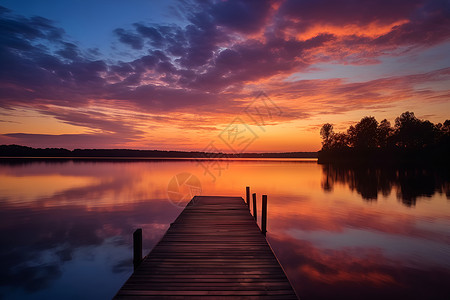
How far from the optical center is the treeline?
236ft

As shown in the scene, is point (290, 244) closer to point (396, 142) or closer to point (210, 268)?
point (210, 268)

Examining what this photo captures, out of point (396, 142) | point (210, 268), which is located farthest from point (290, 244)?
point (396, 142)

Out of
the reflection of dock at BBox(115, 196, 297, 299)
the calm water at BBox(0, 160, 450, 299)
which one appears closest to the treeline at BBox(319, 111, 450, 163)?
the calm water at BBox(0, 160, 450, 299)

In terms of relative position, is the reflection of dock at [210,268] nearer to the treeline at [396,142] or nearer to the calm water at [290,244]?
the calm water at [290,244]

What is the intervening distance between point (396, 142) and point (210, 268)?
95345 millimetres

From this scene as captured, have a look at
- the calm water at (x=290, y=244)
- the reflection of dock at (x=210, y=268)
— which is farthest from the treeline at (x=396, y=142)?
A: the reflection of dock at (x=210, y=268)

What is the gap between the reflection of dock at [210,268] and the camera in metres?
5.33

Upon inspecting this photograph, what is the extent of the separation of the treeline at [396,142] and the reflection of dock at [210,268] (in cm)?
8140

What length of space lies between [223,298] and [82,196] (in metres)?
24.2

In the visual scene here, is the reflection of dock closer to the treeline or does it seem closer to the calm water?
the calm water

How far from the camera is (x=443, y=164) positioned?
221ft

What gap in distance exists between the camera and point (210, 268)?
648 cm

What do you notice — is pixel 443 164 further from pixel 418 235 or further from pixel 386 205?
pixel 418 235

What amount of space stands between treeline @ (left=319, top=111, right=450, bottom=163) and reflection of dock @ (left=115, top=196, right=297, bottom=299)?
8140 centimetres
